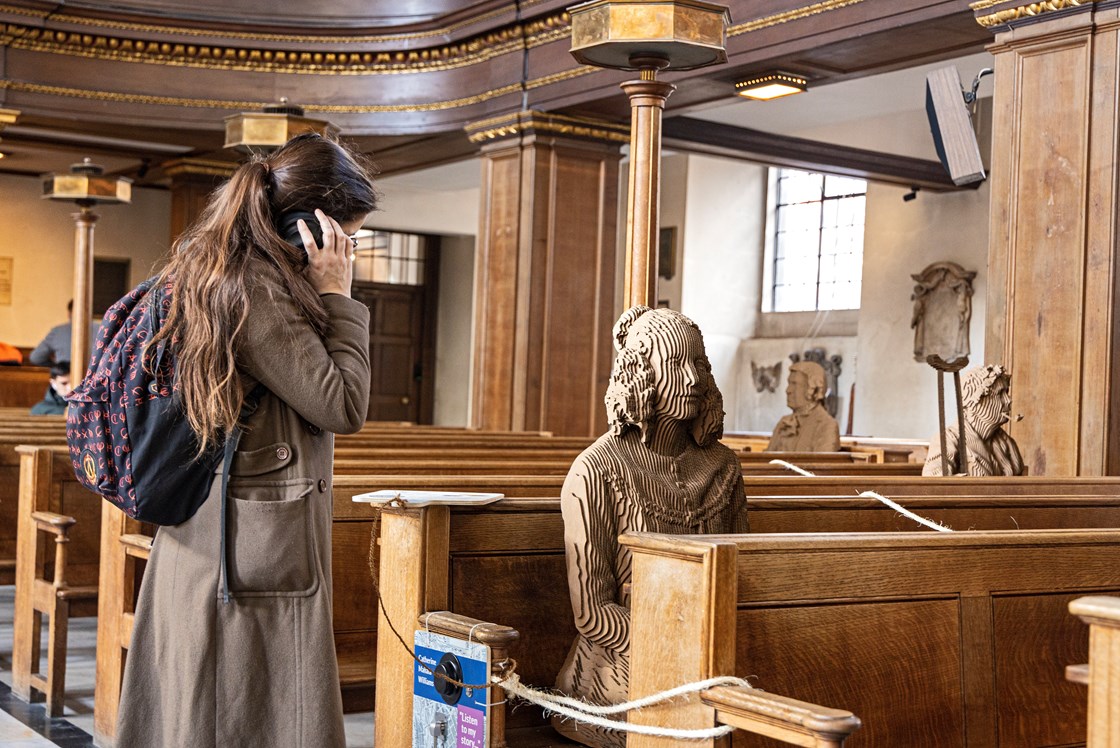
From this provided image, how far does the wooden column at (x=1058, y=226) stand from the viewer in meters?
5.63

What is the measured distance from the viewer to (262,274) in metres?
2.12

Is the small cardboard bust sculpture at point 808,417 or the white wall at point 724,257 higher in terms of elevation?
the white wall at point 724,257

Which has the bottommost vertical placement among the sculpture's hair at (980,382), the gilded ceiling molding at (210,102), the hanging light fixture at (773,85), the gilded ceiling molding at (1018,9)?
the sculpture's hair at (980,382)

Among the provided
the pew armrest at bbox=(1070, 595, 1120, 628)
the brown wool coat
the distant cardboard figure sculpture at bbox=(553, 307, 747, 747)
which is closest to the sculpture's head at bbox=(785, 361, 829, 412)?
the distant cardboard figure sculpture at bbox=(553, 307, 747, 747)

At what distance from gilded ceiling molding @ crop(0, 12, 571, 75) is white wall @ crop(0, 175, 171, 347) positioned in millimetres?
5048

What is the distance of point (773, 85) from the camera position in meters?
7.90

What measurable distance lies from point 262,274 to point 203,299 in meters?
0.10

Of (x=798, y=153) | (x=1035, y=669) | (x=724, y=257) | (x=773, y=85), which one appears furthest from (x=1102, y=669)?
(x=724, y=257)

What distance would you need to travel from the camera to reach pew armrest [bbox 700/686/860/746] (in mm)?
1833

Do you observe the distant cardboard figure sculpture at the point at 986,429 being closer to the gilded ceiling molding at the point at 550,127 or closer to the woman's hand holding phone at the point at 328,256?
the woman's hand holding phone at the point at 328,256

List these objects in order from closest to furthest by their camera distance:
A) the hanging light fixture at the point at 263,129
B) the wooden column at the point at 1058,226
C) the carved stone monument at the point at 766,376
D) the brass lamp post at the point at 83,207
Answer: the wooden column at the point at 1058,226, the hanging light fixture at the point at 263,129, the brass lamp post at the point at 83,207, the carved stone monument at the point at 766,376

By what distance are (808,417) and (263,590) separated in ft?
24.6

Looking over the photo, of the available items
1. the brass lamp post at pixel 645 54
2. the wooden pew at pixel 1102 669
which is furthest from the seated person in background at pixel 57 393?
the wooden pew at pixel 1102 669

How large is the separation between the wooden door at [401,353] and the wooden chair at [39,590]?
12.3 meters
